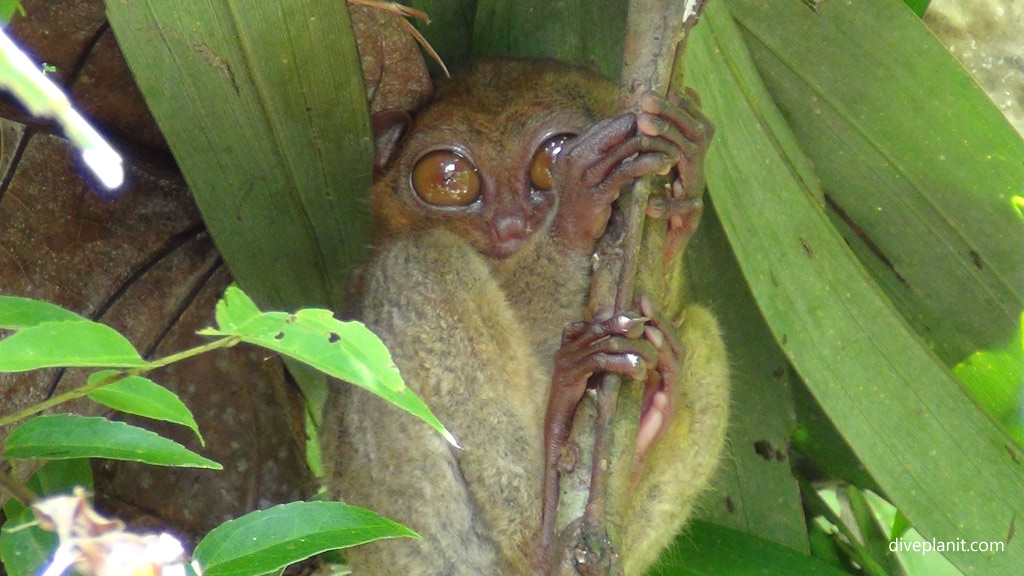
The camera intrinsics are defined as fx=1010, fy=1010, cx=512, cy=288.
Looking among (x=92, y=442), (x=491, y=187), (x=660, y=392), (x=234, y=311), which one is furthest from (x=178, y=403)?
(x=491, y=187)

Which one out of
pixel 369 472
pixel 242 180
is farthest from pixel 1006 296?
pixel 242 180

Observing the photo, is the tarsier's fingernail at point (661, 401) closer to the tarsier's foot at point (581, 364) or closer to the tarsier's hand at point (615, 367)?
the tarsier's hand at point (615, 367)

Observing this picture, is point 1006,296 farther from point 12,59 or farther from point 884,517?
point 12,59

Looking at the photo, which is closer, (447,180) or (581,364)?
(581,364)

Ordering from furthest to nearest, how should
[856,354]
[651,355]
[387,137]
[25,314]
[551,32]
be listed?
[551,32] → [387,137] → [856,354] → [651,355] → [25,314]

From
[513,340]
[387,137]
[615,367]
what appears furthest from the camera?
[387,137]

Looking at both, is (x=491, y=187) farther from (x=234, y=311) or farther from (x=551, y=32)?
(x=234, y=311)

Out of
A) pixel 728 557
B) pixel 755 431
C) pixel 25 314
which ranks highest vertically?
pixel 25 314
